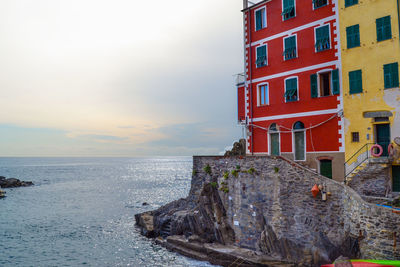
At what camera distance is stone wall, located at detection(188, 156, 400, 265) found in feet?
44.5

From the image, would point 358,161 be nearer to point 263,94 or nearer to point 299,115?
point 299,115

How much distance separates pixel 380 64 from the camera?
1792 cm

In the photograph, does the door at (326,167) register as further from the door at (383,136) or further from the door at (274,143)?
the door at (274,143)

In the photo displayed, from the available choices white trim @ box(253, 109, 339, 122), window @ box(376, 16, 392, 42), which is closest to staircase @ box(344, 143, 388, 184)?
white trim @ box(253, 109, 339, 122)

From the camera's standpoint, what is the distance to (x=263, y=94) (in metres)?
24.9

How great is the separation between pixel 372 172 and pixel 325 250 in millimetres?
5525

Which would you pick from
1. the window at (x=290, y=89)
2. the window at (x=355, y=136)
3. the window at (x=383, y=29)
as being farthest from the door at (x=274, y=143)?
the window at (x=383, y=29)

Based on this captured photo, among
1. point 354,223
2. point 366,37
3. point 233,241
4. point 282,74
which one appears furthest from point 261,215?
point 366,37

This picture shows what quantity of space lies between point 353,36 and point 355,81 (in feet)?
9.97

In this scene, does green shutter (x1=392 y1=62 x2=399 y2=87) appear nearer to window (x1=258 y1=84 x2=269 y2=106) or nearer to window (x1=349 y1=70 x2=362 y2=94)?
window (x1=349 y1=70 x2=362 y2=94)

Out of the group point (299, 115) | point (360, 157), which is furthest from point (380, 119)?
point (299, 115)

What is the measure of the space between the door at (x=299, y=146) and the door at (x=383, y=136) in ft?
16.9

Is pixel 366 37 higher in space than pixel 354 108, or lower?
higher

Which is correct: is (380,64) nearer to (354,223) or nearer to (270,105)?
(270,105)
